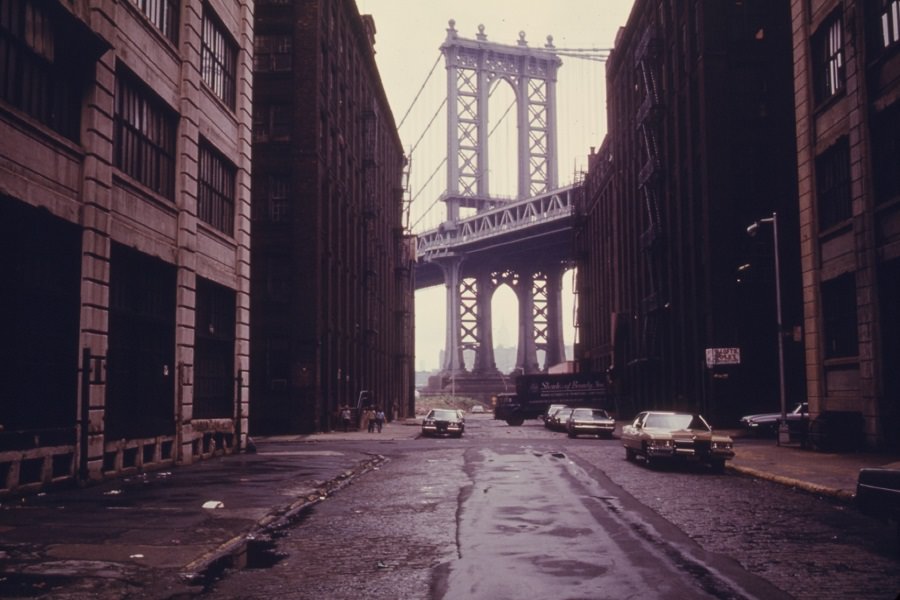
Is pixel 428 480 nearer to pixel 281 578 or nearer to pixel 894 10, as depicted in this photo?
pixel 281 578

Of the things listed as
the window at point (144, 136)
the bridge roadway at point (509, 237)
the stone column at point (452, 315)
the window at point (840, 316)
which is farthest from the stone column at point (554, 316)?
the window at point (144, 136)

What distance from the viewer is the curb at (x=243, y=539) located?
9.45 metres

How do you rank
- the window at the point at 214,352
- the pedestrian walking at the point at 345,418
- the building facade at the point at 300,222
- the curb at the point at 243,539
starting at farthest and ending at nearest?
the pedestrian walking at the point at 345,418 < the building facade at the point at 300,222 < the window at the point at 214,352 < the curb at the point at 243,539

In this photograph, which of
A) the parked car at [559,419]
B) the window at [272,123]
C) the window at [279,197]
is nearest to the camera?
the window at [279,197]

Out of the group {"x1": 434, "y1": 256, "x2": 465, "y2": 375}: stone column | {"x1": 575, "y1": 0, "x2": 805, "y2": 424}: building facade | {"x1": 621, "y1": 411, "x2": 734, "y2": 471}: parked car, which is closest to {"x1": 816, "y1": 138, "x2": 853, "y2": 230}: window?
{"x1": 575, "y1": 0, "x2": 805, "y2": 424}: building facade

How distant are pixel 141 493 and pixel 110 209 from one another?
6.31m

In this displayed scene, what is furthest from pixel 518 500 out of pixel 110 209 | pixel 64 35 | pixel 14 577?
pixel 64 35

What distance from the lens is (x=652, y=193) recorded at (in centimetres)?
5938

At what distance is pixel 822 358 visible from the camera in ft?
99.8

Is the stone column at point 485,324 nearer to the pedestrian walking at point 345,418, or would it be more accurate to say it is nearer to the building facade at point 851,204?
the pedestrian walking at point 345,418

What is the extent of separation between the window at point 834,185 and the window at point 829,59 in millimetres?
1808

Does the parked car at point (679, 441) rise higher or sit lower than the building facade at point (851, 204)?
lower

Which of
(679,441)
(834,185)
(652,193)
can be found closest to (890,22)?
(834,185)

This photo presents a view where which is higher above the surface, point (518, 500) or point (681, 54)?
point (681, 54)
